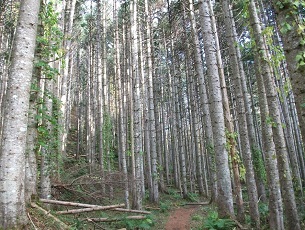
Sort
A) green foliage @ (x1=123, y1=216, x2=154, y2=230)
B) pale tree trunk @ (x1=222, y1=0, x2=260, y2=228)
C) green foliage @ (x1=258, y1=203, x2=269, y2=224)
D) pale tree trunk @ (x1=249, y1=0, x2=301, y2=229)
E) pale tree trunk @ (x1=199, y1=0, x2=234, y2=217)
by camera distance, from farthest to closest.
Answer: green foliage @ (x1=258, y1=203, x2=269, y2=224) → green foliage @ (x1=123, y1=216, x2=154, y2=230) → pale tree trunk @ (x1=222, y1=0, x2=260, y2=228) → pale tree trunk @ (x1=199, y1=0, x2=234, y2=217) → pale tree trunk @ (x1=249, y1=0, x2=301, y2=229)

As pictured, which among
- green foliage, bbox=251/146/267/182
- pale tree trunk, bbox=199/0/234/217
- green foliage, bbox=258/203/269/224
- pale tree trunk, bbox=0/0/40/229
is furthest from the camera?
green foliage, bbox=251/146/267/182

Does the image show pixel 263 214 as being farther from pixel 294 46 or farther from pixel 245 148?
pixel 294 46

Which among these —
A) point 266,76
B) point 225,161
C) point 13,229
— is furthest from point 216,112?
point 13,229

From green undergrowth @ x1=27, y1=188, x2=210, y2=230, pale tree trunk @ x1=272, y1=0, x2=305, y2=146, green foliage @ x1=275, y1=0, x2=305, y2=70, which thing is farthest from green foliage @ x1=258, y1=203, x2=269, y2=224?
green foliage @ x1=275, y1=0, x2=305, y2=70

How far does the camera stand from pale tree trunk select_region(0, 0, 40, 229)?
3703 millimetres

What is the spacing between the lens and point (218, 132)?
634cm

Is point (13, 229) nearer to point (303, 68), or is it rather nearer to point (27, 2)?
point (27, 2)

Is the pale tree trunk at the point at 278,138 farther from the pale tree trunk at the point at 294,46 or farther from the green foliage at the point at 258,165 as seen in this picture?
the green foliage at the point at 258,165

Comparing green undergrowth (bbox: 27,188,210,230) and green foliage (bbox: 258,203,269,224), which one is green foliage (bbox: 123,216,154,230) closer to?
green undergrowth (bbox: 27,188,210,230)

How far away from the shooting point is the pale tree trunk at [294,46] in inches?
93.9

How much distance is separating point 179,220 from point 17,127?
8187mm

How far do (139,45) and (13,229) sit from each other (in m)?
11.9

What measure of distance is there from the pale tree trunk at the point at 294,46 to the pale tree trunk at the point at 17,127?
3.68 meters

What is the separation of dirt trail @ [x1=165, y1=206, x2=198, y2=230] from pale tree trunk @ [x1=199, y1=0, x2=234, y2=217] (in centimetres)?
319
